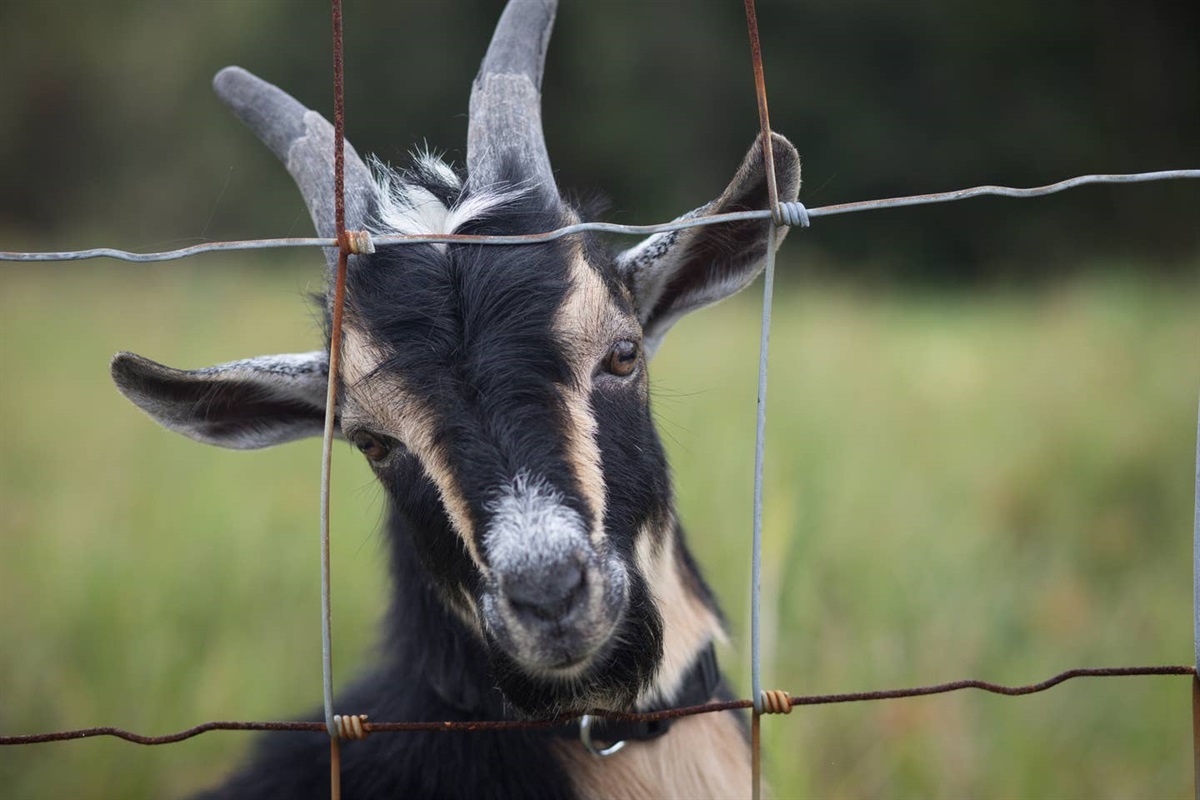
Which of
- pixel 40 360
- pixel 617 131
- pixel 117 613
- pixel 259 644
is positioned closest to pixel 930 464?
pixel 259 644

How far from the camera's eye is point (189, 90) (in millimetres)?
23828

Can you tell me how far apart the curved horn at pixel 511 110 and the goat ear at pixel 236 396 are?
2.24ft

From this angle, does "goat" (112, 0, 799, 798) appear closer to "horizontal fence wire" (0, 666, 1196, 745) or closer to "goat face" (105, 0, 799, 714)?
"goat face" (105, 0, 799, 714)

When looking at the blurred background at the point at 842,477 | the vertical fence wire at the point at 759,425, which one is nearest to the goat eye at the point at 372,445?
the blurred background at the point at 842,477

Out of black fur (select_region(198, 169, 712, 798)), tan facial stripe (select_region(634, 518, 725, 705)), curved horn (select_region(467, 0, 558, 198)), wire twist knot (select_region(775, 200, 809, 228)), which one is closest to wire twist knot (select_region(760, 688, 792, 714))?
black fur (select_region(198, 169, 712, 798))

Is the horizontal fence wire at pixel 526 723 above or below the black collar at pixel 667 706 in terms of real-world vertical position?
above

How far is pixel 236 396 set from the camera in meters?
Answer: 2.89

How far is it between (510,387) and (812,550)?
13.0 ft

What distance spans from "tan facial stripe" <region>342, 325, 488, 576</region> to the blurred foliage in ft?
56.5

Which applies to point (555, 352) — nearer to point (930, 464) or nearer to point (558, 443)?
point (558, 443)

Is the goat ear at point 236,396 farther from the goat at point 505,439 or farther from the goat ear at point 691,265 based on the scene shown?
the goat ear at point 691,265

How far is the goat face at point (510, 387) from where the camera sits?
7.12 ft

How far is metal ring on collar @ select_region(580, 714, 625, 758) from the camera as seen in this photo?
2.64m

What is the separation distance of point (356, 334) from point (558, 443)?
62 cm
